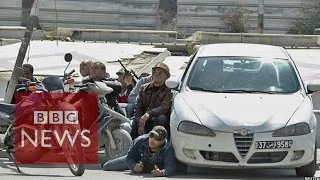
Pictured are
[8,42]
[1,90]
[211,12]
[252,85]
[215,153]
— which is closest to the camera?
[215,153]

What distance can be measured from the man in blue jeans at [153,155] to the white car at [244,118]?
0.38 feet

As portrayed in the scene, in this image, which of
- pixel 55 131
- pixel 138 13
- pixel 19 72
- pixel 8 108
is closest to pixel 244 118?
pixel 55 131

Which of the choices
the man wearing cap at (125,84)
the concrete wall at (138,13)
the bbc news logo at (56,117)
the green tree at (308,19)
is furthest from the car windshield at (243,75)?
the concrete wall at (138,13)

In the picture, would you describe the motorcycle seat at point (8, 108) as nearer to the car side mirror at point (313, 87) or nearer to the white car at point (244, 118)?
the white car at point (244, 118)

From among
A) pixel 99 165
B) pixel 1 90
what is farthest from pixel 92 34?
pixel 99 165

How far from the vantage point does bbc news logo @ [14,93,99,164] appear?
11.6 m

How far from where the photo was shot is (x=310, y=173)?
1173cm

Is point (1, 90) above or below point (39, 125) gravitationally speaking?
below

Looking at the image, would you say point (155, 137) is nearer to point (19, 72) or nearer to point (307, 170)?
point (307, 170)

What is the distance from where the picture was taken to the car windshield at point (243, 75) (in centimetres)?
1236

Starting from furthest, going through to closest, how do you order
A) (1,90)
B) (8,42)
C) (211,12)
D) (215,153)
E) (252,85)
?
(211,12) → (8,42) → (1,90) → (252,85) → (215,153)

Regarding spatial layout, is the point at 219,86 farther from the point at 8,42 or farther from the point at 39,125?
the point at 8,42

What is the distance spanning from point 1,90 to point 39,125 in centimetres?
836

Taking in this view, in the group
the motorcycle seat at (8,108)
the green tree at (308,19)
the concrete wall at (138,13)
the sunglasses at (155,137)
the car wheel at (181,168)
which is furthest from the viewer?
the concrete wall at (138,13)
